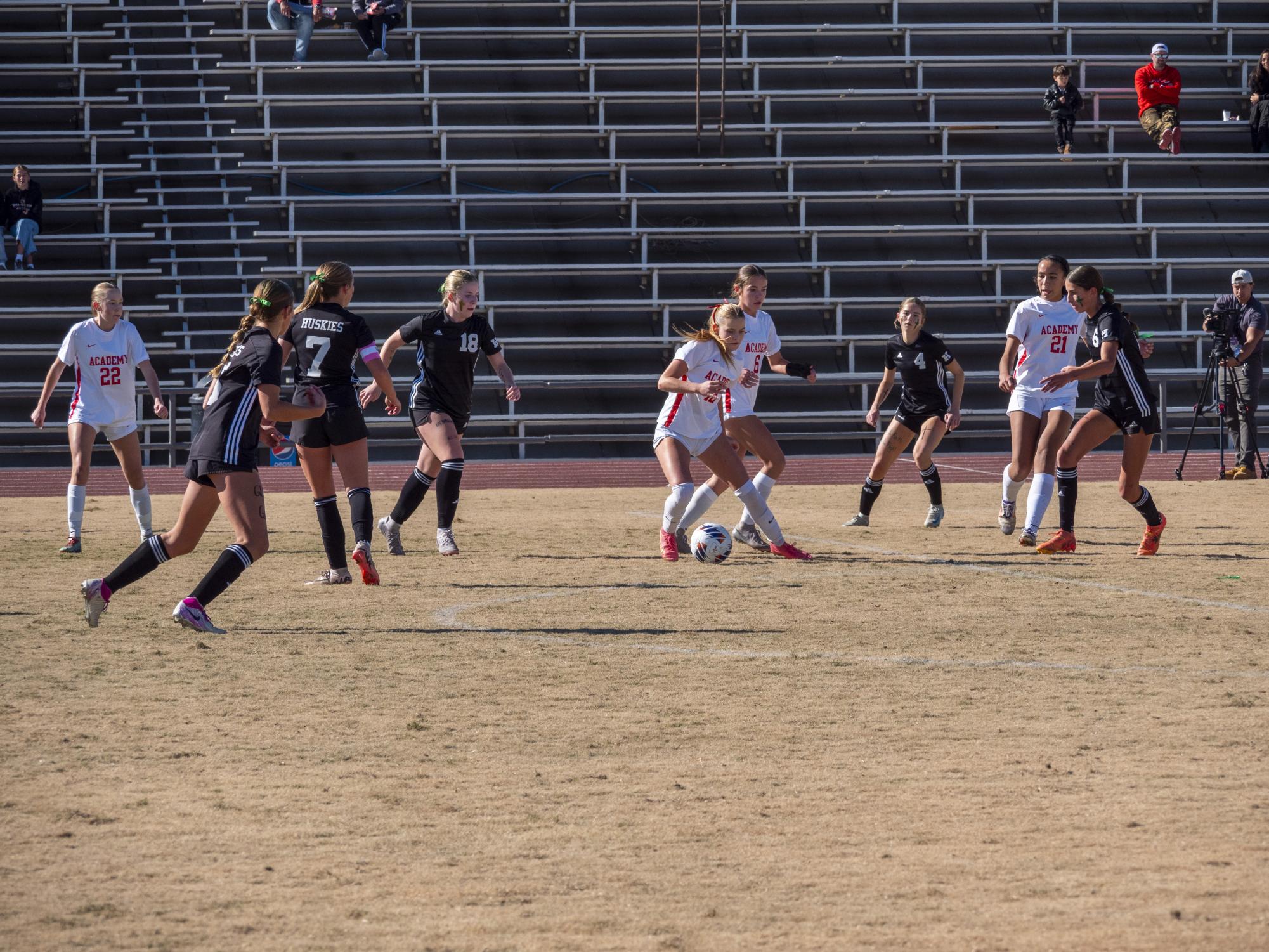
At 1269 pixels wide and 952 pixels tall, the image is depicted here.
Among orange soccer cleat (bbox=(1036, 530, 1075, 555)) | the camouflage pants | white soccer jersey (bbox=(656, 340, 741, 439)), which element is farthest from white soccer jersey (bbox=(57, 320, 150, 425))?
the camouflage pants

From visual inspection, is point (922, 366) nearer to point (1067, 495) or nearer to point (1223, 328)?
point (1067, 495)

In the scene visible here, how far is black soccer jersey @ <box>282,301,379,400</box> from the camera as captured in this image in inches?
385

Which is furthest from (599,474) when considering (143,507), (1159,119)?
(1159,119)

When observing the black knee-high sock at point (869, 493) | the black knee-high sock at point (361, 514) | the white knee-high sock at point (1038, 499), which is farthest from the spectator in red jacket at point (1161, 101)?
the black knee-high sock at point (361, 514)

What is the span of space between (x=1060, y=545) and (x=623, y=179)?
1456 cm

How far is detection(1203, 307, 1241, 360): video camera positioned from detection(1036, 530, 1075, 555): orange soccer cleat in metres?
7.78

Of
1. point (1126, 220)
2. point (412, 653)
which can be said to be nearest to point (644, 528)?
point (412, 653)

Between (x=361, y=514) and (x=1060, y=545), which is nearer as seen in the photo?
(x=361, y=514)

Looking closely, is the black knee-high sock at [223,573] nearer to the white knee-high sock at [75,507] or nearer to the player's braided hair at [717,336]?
the player's braided hair at [717,336]

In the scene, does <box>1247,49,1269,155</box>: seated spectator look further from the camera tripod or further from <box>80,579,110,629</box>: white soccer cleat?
<box>80,579,110,629</box>: white soccer cleat

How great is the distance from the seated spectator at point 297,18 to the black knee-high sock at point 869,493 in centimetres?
1566

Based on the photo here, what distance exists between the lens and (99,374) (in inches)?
471

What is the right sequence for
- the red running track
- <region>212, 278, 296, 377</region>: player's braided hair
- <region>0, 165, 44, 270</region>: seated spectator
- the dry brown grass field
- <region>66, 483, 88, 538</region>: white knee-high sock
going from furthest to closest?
<region>0, 165, 44, 270</region>: seated spectator < the red running track < <region>66, 483, 88, 538</region>: white knee-high sock < <region>212, 278, 296, 377</region>: player's braided hair < the dry brown grass field

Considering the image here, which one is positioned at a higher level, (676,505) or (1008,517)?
(676,505)
